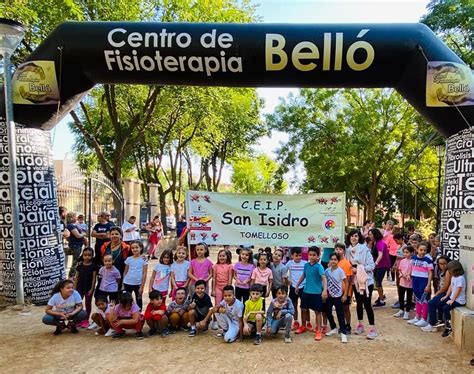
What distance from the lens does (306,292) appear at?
269 inches

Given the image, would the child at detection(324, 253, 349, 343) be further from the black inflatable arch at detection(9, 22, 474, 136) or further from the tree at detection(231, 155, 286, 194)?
the tree at detection(231, 155, 286, 194)

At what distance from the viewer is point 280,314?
657 centimetres

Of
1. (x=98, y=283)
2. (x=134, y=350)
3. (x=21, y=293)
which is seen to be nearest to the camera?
(x=134, y=350)

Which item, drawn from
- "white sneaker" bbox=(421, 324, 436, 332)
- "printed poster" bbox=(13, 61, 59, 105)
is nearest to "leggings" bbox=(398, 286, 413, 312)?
"white sneaker" bbox=(421, 324, 436, 332)

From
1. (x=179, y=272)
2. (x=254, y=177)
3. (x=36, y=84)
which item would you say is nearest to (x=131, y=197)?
(x=36, y=84)

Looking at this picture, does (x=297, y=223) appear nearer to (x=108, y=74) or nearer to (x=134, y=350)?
(x=134, y=350)

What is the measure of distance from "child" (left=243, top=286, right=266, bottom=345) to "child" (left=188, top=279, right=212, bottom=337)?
626 mm

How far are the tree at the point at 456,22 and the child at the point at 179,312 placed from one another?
13567 mm

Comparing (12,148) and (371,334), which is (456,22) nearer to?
(371,334)

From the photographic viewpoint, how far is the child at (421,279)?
7.43m

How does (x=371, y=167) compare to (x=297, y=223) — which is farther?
(x=371, y=167)

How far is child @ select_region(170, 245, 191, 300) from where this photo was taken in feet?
23.6

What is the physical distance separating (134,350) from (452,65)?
20.1 feet

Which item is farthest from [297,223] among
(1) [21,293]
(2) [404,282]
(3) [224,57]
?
(1) [21,293]
